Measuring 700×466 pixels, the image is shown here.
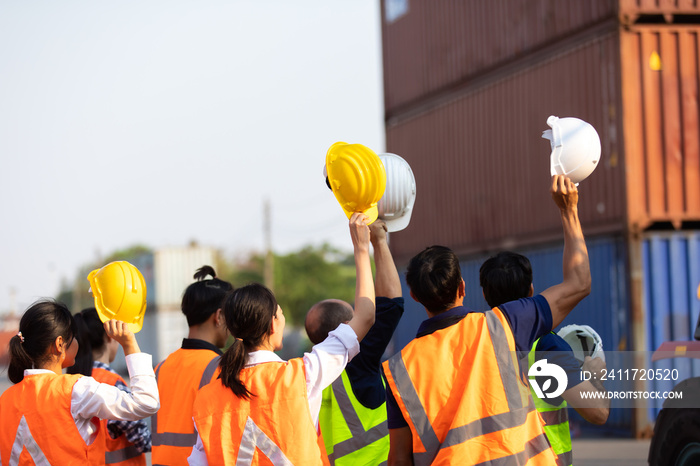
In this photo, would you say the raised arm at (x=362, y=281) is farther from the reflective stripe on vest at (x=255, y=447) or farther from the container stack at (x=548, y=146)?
the container stack at (x=548, y=146)

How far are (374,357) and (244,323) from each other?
678 millimetres

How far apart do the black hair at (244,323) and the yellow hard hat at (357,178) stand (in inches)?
19.2

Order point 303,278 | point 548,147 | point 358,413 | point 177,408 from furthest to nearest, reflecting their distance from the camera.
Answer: point 303,278, point 548,147, point 177,408, point 358,413

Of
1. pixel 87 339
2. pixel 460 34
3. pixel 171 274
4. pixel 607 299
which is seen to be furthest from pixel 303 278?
pixel 87 339

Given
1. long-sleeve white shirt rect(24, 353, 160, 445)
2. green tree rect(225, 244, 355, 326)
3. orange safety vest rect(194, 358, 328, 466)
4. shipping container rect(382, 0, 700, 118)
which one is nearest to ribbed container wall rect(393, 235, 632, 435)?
shipping container rect(382, 0, 700, 118)

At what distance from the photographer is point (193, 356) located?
3.62 m

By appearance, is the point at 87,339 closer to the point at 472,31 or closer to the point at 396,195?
the point at 396,195

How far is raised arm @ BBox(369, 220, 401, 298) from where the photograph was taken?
3043 mm

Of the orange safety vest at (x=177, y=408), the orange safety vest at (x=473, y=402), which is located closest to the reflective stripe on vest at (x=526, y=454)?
the orange safety vest at (x=473, y=402)

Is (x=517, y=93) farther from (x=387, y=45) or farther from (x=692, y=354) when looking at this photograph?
(x=692, y=354)

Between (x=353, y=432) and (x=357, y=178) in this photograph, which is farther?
(x=353, y=432)

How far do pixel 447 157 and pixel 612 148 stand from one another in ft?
15.2

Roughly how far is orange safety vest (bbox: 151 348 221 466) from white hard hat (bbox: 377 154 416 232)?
986 millimetres

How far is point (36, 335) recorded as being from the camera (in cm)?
321
